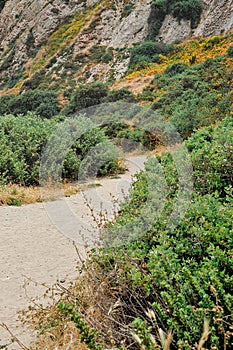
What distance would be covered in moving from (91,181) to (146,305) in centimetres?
750

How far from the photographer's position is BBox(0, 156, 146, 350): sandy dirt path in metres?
4.19

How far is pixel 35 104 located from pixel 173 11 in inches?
489

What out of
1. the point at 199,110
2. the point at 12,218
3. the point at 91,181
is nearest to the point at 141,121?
the point at 199,110

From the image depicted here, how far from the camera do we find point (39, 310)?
386cm

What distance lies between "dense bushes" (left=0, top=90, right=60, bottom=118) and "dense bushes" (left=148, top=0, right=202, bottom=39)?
949cm

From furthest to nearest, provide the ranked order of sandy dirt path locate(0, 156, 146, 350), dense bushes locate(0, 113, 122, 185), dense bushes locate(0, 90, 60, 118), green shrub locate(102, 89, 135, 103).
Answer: dense bushes locate(0, 90, 60, 118), green shrub locate(102, 89, 135, 103), dense bushes locate(0, 113, 122, 185), sandy dirt path locate(0, 156, 146, 350)

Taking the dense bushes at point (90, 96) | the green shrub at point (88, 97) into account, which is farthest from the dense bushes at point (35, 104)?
the green shrub at point (88, 97)

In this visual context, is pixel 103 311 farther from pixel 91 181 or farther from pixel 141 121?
pixel 141 121

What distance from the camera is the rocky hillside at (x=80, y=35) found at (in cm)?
3094

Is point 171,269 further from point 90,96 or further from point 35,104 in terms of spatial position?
point 35,104

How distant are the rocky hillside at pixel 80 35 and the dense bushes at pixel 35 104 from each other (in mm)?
2501

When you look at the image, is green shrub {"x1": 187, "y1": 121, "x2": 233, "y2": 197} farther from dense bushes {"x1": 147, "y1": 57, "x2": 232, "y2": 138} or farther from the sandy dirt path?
dense bushes {"x1": 147, "y1": 57, "x2": 232, "y2": 138}

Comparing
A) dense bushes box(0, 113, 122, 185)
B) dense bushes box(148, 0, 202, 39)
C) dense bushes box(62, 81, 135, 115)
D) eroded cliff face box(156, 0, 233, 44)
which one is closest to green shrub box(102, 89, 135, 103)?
dense bushes box(62, 81, 135, 115)

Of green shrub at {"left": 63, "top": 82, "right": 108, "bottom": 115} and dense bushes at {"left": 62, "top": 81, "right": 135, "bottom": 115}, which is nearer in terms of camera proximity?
dense bushes at {"left": 62, "top": 81, "right": 135, "bottom": 115}
